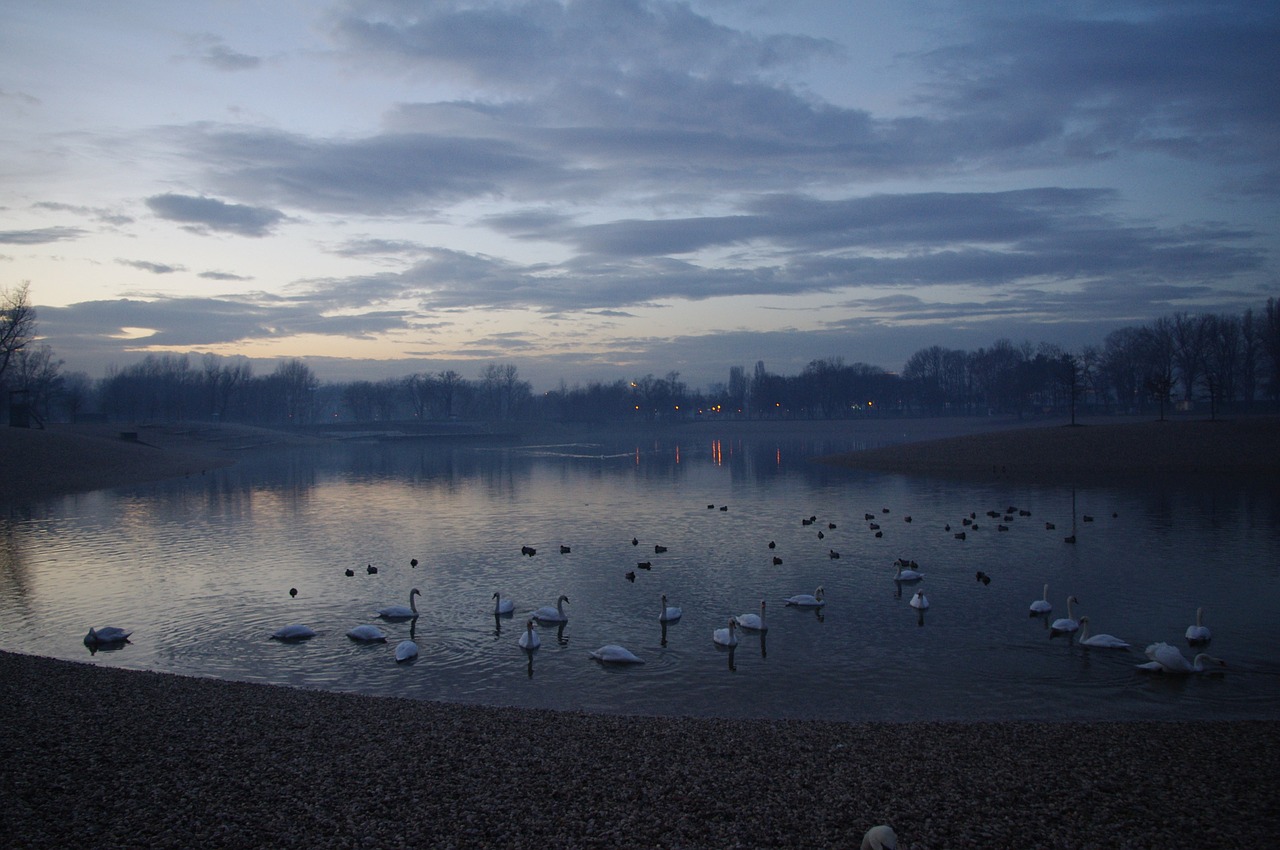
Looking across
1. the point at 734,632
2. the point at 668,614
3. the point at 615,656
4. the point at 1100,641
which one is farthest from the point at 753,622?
the point at 1100,641

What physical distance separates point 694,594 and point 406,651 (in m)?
7.80

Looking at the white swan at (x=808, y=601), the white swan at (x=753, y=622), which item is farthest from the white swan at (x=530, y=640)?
the white swan at (x=808, y=601)

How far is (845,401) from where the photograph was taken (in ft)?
535

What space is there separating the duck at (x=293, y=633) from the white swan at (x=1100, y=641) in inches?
623

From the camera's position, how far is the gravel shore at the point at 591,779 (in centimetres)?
768

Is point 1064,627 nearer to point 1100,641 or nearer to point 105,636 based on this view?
point 1100,641

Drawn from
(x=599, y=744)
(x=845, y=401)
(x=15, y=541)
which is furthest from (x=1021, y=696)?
(x=845, y=401)

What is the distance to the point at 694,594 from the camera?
2031cm

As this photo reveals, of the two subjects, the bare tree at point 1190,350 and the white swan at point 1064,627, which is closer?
the white swan at point 1064,627

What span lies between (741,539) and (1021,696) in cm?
1581

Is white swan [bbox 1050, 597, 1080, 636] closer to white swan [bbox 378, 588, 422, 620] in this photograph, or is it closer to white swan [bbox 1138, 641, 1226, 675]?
white swan [bbox 1138, 641, 1226, 675]

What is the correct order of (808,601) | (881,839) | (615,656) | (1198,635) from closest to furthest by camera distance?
(881,839)
(615,656)
(1198,635)
(808,601)

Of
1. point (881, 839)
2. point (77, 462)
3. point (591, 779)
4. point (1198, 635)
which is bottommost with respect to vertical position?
point (1198, 635)

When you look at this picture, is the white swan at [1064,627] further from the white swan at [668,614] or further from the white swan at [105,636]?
the white swan at [105,636]
